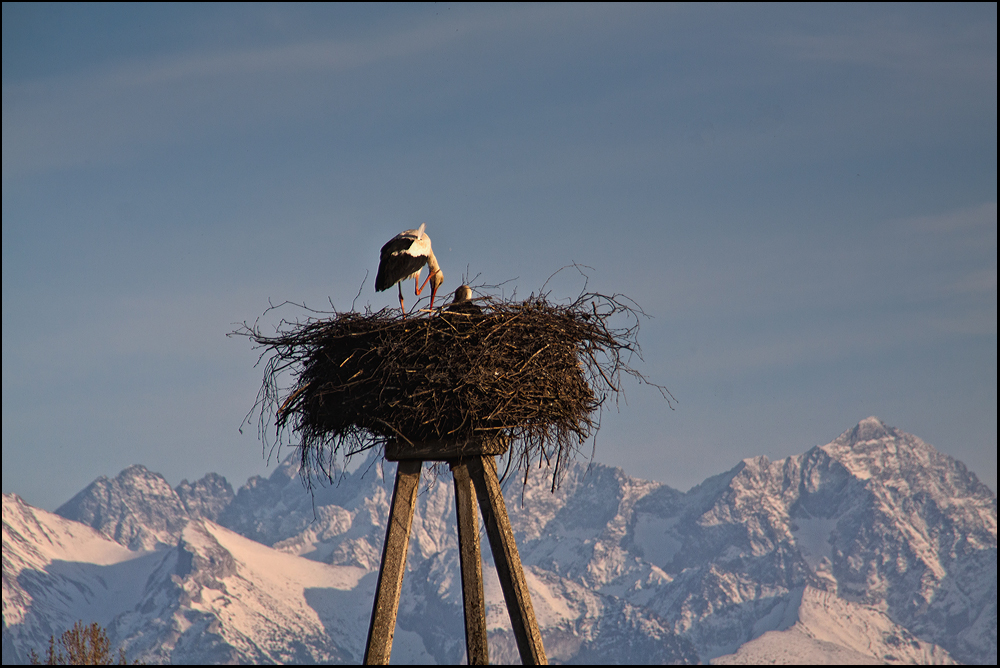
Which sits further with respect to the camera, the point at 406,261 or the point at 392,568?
the point at 406,261

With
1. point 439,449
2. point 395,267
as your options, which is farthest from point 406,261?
point 439,449

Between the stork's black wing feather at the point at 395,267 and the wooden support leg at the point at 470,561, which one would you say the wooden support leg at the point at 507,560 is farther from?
the stork's black wing feather at the point at 395,267

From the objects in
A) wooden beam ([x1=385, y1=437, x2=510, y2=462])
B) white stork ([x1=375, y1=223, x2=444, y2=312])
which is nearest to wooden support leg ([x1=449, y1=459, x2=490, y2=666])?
wooden beam ([x1=385, y1=437, x2=510, y2=462])

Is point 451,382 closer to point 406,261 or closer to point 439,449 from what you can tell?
point 439,449

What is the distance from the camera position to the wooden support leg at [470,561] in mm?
8273

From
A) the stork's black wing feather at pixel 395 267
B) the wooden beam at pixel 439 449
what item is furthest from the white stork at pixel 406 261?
the wooden beam at pixel 439 449

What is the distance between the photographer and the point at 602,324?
9273 millimetres

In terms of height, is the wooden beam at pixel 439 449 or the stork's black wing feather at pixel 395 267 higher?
the stork's black wing feather at pixel 395 267

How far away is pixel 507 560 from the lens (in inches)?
320

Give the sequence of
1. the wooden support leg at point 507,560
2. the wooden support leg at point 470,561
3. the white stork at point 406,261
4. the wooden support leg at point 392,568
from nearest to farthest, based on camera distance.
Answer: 1. the wooden support leg at point 507,560
2. the wooden support leg at point 392,568
3. the wooden support leg at point 470,561
4. the white stork at point 406,261

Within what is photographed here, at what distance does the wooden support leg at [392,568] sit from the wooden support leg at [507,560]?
495 mm

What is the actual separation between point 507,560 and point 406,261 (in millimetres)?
4825

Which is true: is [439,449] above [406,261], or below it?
below

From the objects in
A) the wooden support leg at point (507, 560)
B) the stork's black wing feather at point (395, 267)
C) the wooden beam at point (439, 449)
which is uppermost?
the stork's black wing feather at point (395, 267)
